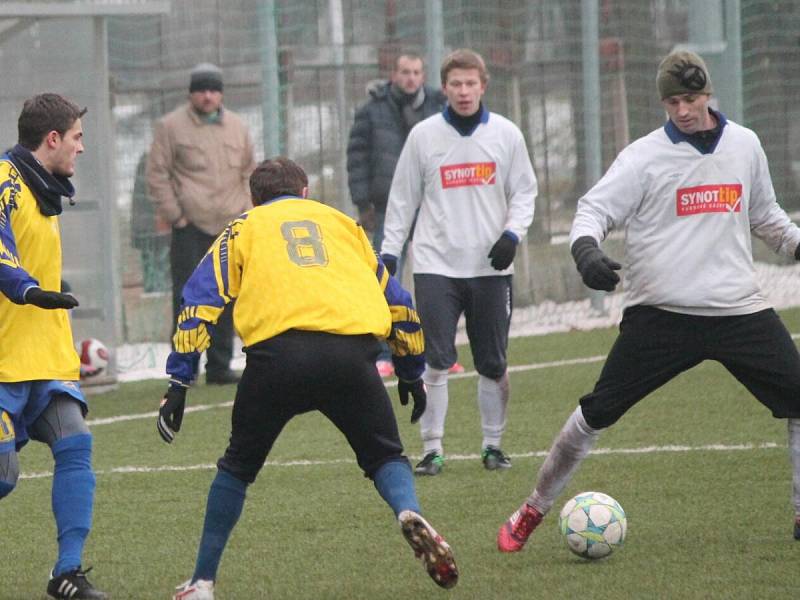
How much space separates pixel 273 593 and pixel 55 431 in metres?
0.93

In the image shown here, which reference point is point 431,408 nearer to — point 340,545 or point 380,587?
point 340,545

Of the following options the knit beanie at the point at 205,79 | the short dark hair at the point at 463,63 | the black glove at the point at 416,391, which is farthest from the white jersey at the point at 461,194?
the knit beanie at the point at 205,79

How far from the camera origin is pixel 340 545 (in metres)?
6.48

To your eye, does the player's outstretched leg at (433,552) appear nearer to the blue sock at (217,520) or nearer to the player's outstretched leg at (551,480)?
the blue sock at (217,520)

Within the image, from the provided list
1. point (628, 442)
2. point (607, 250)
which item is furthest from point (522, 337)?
point (628, 442)

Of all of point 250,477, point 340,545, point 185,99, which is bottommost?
point 340,545

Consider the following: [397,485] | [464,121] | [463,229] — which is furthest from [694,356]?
[464,121]

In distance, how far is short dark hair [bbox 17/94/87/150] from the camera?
5.77 m

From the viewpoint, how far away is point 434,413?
8188 mm

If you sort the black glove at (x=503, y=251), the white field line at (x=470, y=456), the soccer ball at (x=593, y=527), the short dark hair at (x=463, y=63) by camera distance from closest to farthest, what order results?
the soccer ball at (x=593, y=527) < the black glove at (x=503, y=251) < the short dark hair at (x=463, y=63) < the white field line at (x=470, y=456)

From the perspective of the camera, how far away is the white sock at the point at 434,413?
8.14 meters

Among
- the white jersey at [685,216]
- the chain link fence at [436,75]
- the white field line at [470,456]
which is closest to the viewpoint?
the white jersey at [685,216]

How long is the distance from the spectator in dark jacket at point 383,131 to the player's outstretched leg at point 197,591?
618cm

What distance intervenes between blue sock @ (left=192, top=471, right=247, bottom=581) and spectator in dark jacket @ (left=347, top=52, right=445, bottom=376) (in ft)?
19.9
